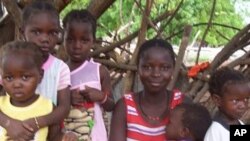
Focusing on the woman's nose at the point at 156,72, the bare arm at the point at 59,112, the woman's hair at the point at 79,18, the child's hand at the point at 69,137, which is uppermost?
the woman's hair at the point at 79,18

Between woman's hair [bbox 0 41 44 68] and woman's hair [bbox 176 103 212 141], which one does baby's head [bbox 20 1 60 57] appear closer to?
woman's hair [bbox 0 41 44 68]

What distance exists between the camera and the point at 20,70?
86.0 inches

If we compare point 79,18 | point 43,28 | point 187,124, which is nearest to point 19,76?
point 43,28

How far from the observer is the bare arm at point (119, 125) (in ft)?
8.08

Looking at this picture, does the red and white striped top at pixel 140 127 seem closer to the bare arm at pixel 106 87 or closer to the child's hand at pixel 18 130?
the bare arm at pixel 106 87

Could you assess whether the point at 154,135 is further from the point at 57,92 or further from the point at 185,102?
the point at 57,92

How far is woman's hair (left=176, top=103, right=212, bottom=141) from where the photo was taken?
2.39 m

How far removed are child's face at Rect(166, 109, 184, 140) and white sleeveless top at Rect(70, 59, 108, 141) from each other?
1.25 ft

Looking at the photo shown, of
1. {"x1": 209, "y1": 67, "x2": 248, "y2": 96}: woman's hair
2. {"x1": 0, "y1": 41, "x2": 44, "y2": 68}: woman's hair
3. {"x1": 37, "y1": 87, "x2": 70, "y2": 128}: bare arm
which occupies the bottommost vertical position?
{"x1": 37, "y1": 87, "x2": 70, "y2": 128}: bare arm

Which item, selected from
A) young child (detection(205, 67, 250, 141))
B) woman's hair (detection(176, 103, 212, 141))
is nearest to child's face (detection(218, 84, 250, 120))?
young child (detection(205, 67, 250, 141))

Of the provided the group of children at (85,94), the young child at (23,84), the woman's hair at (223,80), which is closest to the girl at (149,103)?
the group of children at (85,94)

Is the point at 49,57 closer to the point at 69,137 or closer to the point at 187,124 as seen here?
the point at 69,137

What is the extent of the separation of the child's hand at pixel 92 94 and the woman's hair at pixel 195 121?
15.0 inches

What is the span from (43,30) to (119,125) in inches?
22.2
